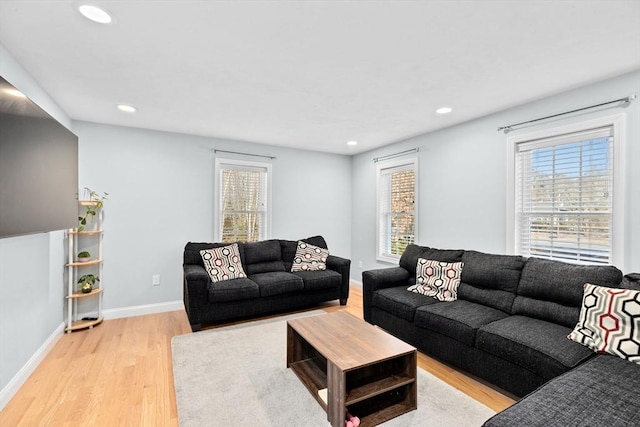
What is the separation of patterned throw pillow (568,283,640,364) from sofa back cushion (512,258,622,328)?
17cm

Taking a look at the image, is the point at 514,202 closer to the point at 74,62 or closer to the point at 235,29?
the point at 235,29

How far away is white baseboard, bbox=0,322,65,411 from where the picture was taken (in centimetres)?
208

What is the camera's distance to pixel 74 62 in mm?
2266

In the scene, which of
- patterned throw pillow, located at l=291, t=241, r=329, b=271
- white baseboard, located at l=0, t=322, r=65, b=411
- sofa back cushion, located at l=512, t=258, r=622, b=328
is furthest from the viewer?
patterned throw pillow, located at l=291, t=241, r=329, b=271

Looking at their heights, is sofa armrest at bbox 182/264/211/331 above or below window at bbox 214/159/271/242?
below

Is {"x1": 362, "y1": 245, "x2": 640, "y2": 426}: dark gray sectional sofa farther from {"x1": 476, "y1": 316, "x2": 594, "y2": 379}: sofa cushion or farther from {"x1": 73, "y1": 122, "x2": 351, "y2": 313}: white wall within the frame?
{"x1": 73, "y1": 122, "x2": 351, "y2": 313}: white wall

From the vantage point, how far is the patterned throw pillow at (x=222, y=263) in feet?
12.3

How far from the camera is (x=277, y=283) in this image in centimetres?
379

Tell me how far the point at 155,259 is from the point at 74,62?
8.22ft

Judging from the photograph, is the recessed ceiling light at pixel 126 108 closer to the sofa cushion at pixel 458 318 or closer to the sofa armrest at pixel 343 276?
the sofa armrest at pixel 343 276

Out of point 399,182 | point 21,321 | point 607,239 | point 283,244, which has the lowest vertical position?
point 21,321

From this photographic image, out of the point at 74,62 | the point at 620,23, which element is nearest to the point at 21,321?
the point at 74,62

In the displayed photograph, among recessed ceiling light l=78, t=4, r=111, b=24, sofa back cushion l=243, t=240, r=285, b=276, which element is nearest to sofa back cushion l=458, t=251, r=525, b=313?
sofa back cushion l=243, t=240, r=285, b=276

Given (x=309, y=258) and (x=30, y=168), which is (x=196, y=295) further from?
(x=30, y=168)
